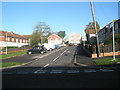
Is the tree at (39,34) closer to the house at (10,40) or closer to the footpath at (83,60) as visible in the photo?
the house at (10,40)

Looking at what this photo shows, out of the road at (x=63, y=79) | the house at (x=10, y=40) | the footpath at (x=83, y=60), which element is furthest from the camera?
the house at (x=10, y=40)

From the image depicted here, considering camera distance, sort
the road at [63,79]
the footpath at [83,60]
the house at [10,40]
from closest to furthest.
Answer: the road at [63,79] < the footpath at [83,60] < the house at [10,40]

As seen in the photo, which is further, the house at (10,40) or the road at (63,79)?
the house at (10,40)

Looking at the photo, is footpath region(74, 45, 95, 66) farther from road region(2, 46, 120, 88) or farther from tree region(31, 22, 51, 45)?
tree region(31, 22, 51, 45)

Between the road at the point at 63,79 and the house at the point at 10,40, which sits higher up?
the house at the point at 10,40

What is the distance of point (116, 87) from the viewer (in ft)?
21.8

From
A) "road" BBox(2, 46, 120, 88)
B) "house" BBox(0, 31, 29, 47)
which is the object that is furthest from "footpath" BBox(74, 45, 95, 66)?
"house" BBox(0, 31, 29, 47)

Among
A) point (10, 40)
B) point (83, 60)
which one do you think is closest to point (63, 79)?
point (83, 60)

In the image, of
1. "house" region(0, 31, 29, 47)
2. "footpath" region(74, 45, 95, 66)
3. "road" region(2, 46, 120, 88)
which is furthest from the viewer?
"house" region(0, 31, 29, 47)

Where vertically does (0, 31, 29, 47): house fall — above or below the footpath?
above

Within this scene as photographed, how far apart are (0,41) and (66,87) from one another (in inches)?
2263

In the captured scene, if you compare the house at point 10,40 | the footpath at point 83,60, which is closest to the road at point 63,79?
the footpath at point 83,60

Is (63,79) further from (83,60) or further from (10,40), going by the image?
(10,40)

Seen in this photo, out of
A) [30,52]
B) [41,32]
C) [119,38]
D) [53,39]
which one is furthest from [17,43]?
[119,38]
